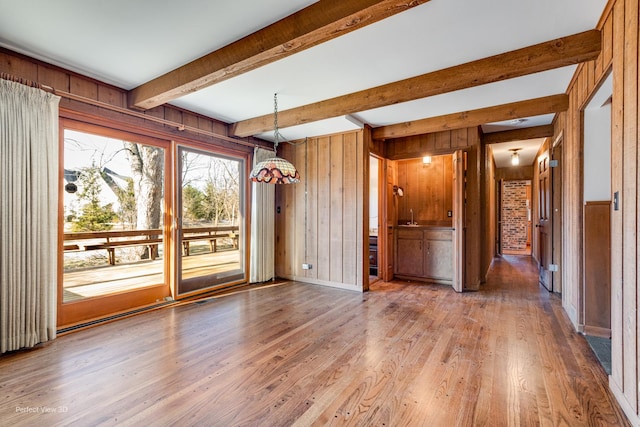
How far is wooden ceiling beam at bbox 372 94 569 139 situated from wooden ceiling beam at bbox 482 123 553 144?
1348 millimetres

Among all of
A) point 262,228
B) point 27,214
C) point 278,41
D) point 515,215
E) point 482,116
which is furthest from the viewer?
point 515,215

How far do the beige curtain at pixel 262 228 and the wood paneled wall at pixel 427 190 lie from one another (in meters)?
2.52

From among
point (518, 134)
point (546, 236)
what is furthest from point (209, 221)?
point (546, 236)

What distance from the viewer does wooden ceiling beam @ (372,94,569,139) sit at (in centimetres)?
358

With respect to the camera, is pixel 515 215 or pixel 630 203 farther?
pixel 515 215

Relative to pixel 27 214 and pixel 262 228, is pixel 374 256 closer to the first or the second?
pixel 262 228

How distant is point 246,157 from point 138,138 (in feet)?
5.69

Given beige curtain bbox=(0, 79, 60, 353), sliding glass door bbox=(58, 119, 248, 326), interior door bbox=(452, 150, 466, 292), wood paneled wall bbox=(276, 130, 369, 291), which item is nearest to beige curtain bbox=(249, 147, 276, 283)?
sliding glass door bbox=(58, 119, 248, 326)

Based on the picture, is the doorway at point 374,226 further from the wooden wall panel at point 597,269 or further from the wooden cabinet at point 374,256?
the wooden wall panel at point 597,269

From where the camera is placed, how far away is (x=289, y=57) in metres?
2.66

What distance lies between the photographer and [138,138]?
364 centimetres

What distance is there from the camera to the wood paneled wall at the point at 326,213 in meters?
4.74

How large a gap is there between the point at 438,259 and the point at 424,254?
243mm

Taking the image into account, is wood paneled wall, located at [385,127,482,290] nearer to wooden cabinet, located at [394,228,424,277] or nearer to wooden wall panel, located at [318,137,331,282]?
wooden cabinet, located at [394,228,424,277]
